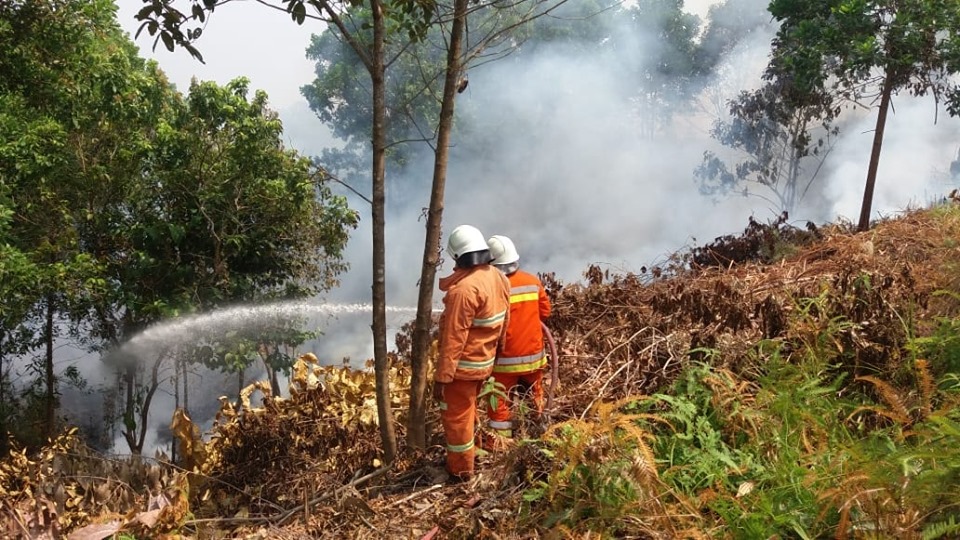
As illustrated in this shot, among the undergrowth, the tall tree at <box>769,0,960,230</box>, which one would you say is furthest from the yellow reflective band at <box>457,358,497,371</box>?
the tall tree at <box>769,0,960,230</box>

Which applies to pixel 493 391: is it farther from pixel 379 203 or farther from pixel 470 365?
pixel 379 203

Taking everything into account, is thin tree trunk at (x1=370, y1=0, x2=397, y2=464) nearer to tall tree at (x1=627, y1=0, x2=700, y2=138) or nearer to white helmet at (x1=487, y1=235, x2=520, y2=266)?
white helmet at (x1=487, y1=235, x2=520, y2=266)

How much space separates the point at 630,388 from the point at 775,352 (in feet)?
2.92

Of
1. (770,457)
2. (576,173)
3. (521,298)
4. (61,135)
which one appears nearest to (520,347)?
(521,298)

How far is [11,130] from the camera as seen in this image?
8383 mm

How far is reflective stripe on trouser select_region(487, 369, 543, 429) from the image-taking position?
14.6 ft

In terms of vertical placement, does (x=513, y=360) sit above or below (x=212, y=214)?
below

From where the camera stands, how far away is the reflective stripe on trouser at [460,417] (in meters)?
4.19

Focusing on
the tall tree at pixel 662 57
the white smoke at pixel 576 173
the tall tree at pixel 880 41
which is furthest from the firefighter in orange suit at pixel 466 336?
the tall tree at pixel 662 57

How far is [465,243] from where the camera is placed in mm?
4289

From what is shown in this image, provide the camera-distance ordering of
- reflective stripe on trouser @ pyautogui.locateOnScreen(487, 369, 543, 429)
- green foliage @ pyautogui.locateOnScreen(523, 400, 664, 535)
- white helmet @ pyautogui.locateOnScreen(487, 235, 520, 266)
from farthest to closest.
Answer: white helmet @ pyautogui.locateOnScreen(487, 235, 520, 266)
reflective stripe on trouser @ pyautogui.locateOnScreen(487, 369, 543, 429)
green foliage @ pyautogui.locateOnScreen(523, 400, 664, 535)

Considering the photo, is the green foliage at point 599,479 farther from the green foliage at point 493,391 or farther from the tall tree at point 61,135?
the tall tree at point 61,135

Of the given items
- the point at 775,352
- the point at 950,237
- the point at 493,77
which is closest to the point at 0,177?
the point at 775,352

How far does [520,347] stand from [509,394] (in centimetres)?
36
